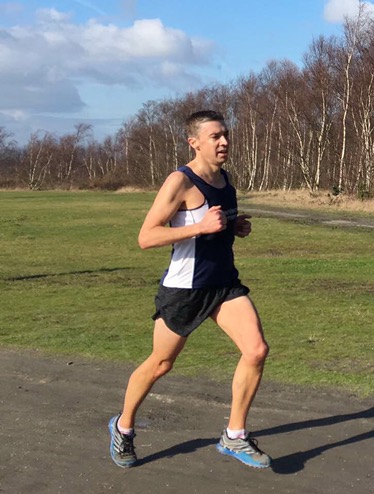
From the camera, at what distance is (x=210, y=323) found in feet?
→ 31.2

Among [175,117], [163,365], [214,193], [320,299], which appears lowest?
[320,299]

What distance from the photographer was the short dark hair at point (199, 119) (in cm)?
473

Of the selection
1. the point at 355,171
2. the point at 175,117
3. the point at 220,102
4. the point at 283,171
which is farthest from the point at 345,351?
the point at 175,117

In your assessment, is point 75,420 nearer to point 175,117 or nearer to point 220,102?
point 220,102

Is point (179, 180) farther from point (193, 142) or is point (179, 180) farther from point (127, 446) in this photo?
point (127, 446)

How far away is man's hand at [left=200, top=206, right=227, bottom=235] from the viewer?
4359 mm

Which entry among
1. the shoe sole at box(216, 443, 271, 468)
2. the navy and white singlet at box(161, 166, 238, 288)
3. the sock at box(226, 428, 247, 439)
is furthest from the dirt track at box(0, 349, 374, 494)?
the navy and white singlet at box(161, 166, 238, 288)

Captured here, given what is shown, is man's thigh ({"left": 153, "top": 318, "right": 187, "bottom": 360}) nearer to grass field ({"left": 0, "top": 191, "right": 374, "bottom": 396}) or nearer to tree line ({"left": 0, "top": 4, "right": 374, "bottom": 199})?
grass field ({"left": 0, "top": 191, "right": 374, "bottom": 396})

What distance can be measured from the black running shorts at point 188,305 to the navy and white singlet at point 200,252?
45mm

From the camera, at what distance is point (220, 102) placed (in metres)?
79.8

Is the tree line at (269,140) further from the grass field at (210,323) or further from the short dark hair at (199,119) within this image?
the short dark hair at (199,119)

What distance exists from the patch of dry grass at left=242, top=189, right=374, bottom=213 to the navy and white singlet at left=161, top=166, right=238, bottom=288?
2933 centimetres

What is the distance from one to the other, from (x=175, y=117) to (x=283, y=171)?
2095 centimetres

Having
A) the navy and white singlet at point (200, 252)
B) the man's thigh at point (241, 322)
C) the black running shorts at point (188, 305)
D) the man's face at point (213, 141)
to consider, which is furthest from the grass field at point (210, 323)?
the man's face at point (213, 141)
